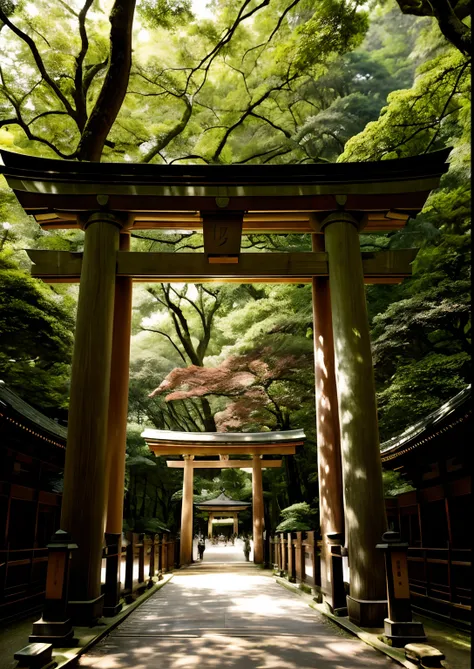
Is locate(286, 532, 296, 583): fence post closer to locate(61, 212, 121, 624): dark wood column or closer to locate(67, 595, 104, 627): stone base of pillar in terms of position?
locate(61, 212, 121, 624): dark wood column

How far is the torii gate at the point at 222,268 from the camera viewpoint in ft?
18.1

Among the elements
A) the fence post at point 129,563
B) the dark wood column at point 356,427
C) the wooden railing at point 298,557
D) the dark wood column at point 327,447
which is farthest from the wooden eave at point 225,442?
the dark wood column at point 356,427

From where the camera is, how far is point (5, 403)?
5363 millimetres

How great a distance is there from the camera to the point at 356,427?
568cm

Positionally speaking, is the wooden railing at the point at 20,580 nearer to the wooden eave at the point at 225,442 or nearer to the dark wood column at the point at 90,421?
the dark wood column at the point at 90,421

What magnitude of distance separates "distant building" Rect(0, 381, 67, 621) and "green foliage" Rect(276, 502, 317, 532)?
733 centimetres

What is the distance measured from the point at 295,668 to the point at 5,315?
33.4ft

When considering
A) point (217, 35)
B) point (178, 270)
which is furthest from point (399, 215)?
point (217, 35)

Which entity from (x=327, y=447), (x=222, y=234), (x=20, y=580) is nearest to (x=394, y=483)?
(x=327, y=447)

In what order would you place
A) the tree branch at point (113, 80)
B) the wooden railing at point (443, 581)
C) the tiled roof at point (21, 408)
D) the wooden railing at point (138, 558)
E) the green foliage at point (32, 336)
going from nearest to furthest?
the tiled roof at point (21, 408)
the wooden railing at point (443, 581)
the wooden railing at point (138, 558)
the tree branch at point (113, 80)
the green foliage at point (32, 336)

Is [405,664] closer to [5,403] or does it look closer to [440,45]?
[5,403]

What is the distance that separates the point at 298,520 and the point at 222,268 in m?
10.5

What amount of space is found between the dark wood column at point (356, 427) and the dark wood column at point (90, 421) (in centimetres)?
288

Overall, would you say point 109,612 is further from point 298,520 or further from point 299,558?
point 298,520
